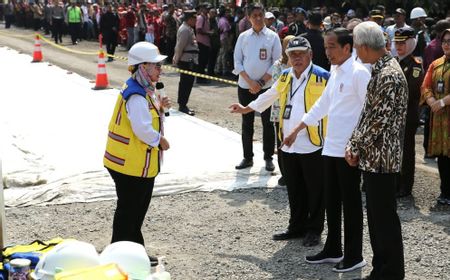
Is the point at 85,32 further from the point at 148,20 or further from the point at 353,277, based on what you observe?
the point at 353,277

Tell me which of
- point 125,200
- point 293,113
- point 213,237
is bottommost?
point 213,237

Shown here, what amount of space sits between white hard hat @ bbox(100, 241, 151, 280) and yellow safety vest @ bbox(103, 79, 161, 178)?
1.83 m

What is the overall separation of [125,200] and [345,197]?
1.72m

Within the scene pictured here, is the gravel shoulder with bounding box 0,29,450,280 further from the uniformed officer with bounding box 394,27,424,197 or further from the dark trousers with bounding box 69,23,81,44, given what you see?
the dark trousers with bounding box 69,23,81,44

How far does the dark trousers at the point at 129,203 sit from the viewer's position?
5746mm

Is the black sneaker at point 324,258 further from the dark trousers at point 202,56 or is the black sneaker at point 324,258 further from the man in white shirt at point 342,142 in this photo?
the dark trousers at point 202,56

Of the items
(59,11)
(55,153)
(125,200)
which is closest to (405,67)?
(125,200)

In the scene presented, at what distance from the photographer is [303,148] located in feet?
21.1

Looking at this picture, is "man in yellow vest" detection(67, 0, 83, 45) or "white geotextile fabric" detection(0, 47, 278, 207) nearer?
"white geotextile fabric" detection(0, 47, 278, 207)

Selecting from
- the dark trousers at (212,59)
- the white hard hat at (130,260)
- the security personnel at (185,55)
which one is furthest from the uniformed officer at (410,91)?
the dark trousers at (212,59)

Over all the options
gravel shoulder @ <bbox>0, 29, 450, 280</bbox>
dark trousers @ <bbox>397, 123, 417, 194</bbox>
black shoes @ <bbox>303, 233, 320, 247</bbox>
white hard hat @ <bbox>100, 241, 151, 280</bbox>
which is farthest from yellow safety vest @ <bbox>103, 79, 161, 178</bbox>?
dark trousers @ <bbox>397, 123, 417, 194</bbox>

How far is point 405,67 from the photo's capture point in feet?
25.9

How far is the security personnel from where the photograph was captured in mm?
13375

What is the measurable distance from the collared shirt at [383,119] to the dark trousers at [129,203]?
1719 mm
